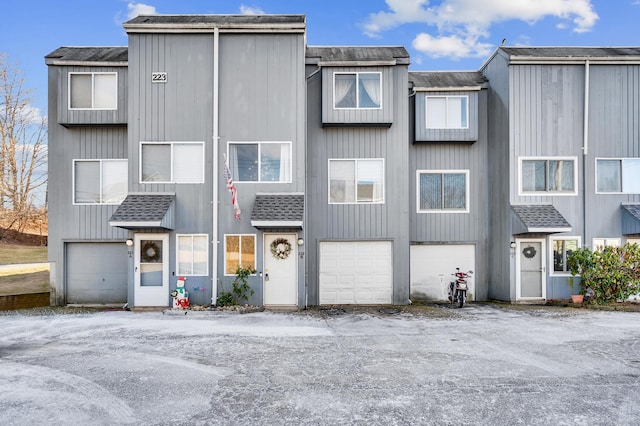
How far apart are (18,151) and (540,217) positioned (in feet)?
106

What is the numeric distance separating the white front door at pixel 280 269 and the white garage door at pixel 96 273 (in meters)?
4.61

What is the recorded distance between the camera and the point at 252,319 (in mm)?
9961

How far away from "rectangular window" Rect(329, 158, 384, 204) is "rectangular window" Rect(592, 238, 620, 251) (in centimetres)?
670

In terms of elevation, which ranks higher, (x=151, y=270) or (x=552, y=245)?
(x=552, y=245)

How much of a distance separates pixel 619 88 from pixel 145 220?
14.4 meters

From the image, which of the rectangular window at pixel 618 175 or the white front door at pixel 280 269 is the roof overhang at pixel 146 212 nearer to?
the white front door at pixel 280 269

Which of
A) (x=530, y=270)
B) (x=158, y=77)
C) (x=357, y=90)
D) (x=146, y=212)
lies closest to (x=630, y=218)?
(x=530, y=270)

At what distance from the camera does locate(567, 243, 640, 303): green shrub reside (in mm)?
11719

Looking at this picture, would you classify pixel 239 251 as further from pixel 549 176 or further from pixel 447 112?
→ pixel 549 176

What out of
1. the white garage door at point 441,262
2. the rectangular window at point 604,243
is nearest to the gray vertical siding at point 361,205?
the white garage door at point 441,262

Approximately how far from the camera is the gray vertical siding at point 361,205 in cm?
1234

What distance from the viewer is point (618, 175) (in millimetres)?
12695

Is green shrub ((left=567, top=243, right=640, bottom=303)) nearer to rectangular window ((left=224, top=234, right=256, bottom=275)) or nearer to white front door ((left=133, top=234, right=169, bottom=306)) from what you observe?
rectangular window ((left=224, top=234, right=256, bottom=275))

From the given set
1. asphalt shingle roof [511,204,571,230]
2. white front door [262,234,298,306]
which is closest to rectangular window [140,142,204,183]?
white front door [262,234,298,306]
